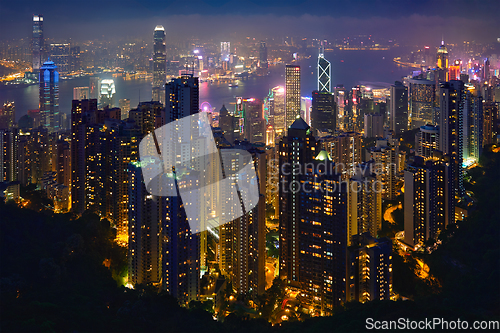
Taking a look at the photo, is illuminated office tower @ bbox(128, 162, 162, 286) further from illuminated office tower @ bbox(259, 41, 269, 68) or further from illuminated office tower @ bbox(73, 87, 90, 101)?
illuminated office tower @ bbox(259, 41, 269, 68)

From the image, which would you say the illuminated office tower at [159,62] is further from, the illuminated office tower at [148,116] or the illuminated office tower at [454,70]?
the illuminated office tower at [454,70]

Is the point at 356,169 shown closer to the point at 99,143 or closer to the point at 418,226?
the point at 418,226

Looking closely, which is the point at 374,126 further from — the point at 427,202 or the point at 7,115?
the point at 7,115

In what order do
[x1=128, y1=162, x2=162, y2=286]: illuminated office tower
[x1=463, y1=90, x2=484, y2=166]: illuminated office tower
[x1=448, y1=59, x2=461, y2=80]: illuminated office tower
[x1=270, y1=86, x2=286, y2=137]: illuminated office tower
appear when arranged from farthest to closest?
[x1=448, y1=59, x2=461, y2=80]: illuminated office tower < [x1=270, y1=86, x2=286, y2=137]: illuminated office tower < [x1=463, y1=90, x2=484, y2=166]: illuminated office tower < [x1=128, y1=162, x2=162, y2=286]: illuminated office tower

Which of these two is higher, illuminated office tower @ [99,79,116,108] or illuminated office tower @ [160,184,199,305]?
illuminated office tower @ [99,79,116,108]

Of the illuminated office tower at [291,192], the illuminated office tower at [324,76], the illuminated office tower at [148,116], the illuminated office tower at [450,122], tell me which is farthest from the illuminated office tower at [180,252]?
the illuminated office tower at [324,76]

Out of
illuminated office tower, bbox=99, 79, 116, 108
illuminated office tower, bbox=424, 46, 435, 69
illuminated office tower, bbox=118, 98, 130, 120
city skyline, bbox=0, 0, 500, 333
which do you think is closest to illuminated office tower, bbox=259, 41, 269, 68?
city skyline, bbox=0, 0, 500, 333
